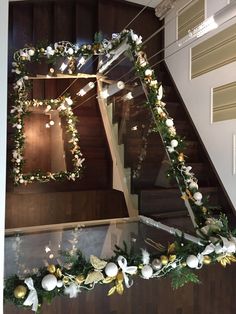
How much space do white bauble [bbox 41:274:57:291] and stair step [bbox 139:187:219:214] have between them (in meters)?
1.47

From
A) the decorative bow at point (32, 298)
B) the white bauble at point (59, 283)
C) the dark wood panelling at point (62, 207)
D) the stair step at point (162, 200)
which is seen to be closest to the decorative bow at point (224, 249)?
the white bauble at point (59, 283)

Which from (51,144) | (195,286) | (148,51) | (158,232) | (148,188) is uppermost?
(148,51)

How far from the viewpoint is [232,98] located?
9.68ft

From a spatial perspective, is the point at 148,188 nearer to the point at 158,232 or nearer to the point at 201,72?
the point at 158,232

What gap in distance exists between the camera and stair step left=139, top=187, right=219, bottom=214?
8.56 ft

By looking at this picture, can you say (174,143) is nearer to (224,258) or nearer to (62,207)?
(224,258)

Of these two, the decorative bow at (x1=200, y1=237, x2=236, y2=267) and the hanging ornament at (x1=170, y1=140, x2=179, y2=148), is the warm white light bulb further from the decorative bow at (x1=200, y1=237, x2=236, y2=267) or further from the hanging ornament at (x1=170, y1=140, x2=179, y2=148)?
the decorative bow at (x1=200, y1=237, x2=236, y2=267)

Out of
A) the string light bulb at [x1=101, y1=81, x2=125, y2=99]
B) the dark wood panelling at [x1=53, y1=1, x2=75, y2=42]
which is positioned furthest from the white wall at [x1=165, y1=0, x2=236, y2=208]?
the dark wood panelling at [x1=53, y1=1, x2=75, y2=42]

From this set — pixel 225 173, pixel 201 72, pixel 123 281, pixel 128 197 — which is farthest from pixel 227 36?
pixel 123 281

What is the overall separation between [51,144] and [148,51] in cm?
215

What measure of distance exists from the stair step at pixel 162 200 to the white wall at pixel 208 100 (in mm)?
192

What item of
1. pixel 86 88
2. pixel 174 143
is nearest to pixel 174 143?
pixel 174 143

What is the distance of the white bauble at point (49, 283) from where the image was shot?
1.18 meters

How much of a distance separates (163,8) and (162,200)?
9.54ft
